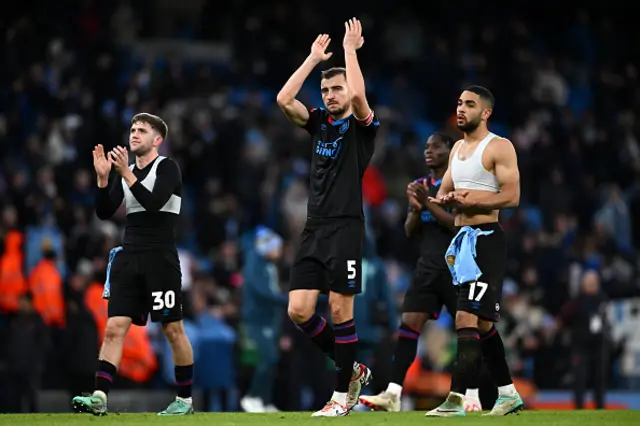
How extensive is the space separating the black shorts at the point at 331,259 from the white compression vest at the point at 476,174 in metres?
0.85

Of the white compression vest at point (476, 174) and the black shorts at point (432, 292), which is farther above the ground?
the white compression vest at point (476, 174)

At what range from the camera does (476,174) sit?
10297 mm

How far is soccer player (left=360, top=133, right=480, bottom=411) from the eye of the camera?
12000mm

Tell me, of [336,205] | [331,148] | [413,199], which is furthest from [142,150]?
[413,199]

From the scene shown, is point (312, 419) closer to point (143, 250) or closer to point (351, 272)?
point (351, 272)

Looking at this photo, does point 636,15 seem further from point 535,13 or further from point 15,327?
point 15,327

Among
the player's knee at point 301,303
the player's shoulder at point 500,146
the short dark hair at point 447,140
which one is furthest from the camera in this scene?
the short dark hair at point 447,140

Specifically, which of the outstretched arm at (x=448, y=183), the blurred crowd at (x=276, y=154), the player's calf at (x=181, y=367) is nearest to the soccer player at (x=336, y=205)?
the outstretched arm at (x=448, y=183)

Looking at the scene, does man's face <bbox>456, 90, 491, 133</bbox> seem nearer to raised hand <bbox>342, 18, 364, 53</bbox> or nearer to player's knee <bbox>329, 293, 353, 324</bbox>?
raised hand <bbox>342, 18, 364, 53</bbox>

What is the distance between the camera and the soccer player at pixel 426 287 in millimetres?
12000

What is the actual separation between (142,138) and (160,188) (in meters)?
0.48

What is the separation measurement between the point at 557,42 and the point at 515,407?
775 inches

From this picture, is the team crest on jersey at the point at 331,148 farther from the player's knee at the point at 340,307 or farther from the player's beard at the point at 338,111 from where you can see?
the player's knee at the point at 340,307

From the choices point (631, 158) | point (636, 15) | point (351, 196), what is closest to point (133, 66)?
point (631, 158)
